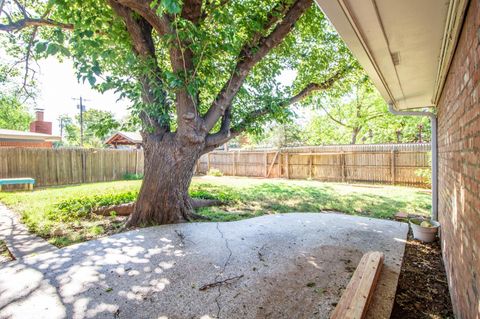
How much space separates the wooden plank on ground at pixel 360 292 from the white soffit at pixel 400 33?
2.03m

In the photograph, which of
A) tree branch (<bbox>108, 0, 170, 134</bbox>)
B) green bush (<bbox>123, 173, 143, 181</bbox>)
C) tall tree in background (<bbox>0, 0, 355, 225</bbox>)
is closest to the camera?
tall tree in background (<bbox>0, 0, 355, 225</bbox>)

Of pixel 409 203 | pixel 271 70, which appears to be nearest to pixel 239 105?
pixel 271 70

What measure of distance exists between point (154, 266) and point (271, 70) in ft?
16.7

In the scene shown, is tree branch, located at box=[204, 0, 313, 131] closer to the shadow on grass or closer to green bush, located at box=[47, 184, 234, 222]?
the shadow on grass

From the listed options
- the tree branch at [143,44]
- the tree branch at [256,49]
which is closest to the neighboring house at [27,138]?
the tree branch at [143,44]

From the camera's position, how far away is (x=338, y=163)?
38.8ft

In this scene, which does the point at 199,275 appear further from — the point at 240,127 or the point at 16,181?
the point at 16,181

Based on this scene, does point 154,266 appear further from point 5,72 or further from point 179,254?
point 5,72

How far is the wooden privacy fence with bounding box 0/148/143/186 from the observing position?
A: 962 centimetres

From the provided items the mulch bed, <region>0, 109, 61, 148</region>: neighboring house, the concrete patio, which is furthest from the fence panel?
the mulch bed

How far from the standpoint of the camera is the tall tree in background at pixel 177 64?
3.51 m

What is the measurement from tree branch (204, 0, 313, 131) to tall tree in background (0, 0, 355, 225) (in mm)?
16

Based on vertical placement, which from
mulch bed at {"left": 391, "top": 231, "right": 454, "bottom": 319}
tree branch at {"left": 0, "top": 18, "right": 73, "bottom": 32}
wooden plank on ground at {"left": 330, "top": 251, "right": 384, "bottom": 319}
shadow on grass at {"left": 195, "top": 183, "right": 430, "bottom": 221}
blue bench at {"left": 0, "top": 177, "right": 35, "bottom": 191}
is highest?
tree branch at {"left": 0, "top": 18, "right": 73, "bottom": 32}

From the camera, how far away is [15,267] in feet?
9.07
